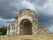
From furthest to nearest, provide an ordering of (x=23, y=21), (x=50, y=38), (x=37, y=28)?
1. (x=23, y=21)
2. (x=37, y=28)
3. (x=50, y=38)

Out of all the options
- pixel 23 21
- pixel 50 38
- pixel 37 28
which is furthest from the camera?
pixel 23 21

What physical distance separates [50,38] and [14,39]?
3.25m

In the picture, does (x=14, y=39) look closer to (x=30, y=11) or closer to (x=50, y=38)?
(x=50, y=38)

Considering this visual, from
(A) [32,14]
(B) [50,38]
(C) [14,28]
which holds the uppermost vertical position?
(A) [32,14]

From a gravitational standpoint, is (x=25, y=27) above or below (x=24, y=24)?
below

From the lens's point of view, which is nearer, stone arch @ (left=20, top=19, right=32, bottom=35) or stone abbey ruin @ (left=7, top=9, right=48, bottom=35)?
stone abbey ruin @ (left=7, top=9, right=48, bottom=35)

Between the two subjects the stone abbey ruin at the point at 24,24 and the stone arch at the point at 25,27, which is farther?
the stone arch at the point at 25,27

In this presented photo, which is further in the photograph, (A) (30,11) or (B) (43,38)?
(A) (30,11)

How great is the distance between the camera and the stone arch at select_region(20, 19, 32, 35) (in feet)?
86.5

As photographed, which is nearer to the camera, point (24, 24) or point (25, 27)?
point (24, 24)

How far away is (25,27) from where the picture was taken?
2739 centimetres

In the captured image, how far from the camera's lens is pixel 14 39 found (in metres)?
16.2

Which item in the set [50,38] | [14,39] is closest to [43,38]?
[50,38]

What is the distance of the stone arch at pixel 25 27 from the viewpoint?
26.4 metres
